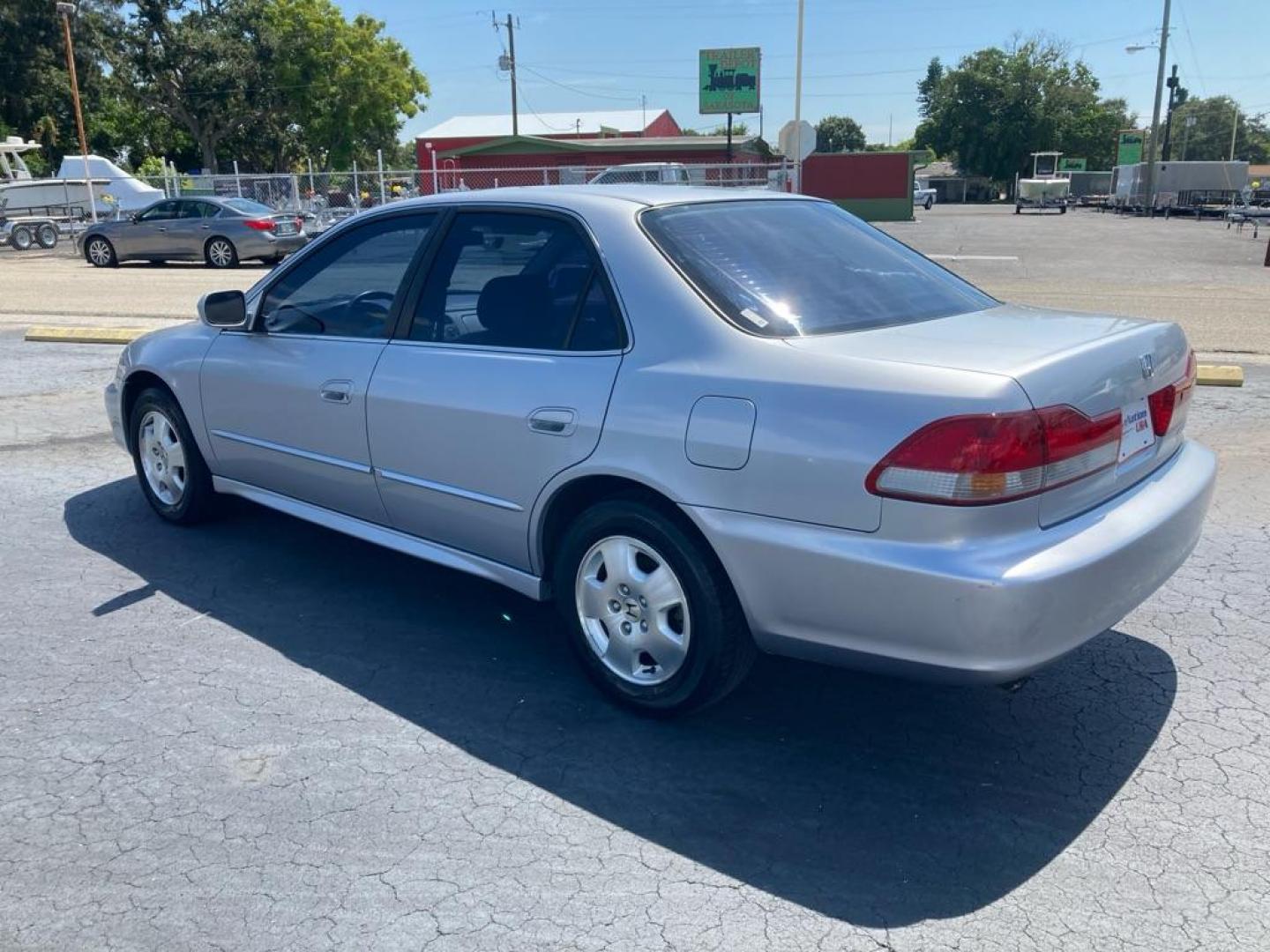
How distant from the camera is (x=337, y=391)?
4.39 meters

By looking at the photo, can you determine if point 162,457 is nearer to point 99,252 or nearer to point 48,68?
point 99,252

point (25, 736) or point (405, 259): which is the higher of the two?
point (405, 259)

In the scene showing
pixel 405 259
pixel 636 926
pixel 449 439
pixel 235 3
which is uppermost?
pixel 235 3

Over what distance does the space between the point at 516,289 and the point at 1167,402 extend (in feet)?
7.28

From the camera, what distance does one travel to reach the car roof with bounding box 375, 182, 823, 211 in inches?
154

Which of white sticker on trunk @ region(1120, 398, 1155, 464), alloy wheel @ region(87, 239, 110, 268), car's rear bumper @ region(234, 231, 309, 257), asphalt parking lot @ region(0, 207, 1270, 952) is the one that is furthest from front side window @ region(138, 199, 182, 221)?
white sticker on trunk @ region(1120, 398, 1155, 464)

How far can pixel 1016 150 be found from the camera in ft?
289

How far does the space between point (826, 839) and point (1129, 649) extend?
1.76 metres

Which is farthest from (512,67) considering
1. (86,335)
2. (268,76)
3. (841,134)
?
(841,134)

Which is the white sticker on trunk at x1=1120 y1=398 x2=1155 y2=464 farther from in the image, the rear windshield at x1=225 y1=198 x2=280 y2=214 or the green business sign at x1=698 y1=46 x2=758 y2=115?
the green business sign at x1=698 y1=46 x2=758 y2=115

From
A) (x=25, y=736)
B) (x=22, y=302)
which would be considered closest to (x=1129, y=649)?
(x=25, y=736)

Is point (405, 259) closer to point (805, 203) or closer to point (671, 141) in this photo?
point (805, 203)

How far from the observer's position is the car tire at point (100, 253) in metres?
23.4

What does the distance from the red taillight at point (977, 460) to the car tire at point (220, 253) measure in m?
21.0
